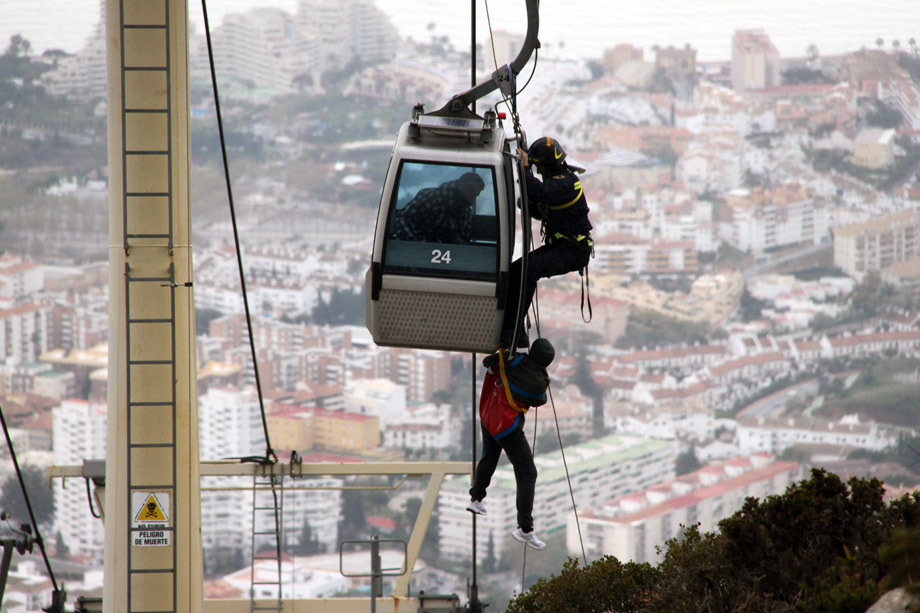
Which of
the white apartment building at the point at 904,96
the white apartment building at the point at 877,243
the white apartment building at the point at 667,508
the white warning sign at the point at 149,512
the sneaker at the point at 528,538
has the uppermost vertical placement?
the white apartment building at the point at 904,96

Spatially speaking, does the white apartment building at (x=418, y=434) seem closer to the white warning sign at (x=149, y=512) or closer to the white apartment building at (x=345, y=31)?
the white apartment building at (x=345, y=31)

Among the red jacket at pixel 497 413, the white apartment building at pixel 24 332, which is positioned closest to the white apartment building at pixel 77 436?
the white apartment building at pixel 24 332

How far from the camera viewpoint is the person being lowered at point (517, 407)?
5.49m

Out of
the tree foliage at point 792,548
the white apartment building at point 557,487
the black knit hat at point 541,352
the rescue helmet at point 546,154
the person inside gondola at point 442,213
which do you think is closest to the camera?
the person inside gondola at point 442,213

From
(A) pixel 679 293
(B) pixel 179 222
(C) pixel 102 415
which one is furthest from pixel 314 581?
(B) pixel 179 222

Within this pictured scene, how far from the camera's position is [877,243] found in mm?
77812

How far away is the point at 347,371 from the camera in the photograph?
3027 inches

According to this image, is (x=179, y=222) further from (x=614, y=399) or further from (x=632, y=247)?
(x=632, y=247)

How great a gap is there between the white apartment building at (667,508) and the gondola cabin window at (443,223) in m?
59.5

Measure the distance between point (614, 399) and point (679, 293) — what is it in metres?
11.6

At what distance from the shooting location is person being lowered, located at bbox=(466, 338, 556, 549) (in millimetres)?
5488

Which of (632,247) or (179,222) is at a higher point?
(179,222)

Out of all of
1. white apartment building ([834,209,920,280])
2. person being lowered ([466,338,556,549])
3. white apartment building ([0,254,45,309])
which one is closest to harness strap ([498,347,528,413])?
person being lowered ([466,338,556,549])

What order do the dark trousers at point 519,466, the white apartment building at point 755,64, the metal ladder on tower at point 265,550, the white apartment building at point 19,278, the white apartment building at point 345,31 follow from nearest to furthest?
the dark trousers at point 519,466
the metal ladder on tower at point 265,550
the white apartment building at point 19,278
the white apartment building at point 755,64
the white apartment building at point 345,31
